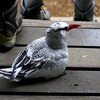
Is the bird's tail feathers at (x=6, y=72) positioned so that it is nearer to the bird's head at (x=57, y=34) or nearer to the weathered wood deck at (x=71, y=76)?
the weathered wood deck at (x=71, y=76)

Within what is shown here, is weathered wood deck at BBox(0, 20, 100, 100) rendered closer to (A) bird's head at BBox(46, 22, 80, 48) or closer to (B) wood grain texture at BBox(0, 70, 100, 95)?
(B) wood grain texture at BBox(0, 70, 100, 95)

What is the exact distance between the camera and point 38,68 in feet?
3.58

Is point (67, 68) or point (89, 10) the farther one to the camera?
point (89, 10)

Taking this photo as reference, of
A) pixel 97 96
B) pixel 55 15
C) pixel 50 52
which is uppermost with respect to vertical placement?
pixel 50 52

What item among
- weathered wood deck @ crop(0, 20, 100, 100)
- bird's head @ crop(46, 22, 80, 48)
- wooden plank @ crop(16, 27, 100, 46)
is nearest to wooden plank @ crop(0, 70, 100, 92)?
weathered wood deck @ crop(0, 20, 100, 100)

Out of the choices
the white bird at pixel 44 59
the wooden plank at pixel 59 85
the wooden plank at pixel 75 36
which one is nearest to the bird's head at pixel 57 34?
the white bird at pixel 44 59

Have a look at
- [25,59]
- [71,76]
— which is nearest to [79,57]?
[71,76]

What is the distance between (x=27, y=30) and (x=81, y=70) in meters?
0.38

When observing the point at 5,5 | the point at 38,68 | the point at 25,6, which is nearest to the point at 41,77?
the point at 38,68

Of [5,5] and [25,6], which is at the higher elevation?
→ [5,5]

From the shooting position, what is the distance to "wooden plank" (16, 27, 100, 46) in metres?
1.41

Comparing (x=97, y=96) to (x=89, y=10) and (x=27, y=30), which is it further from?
(x=89, y=10)

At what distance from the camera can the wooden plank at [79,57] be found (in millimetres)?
1245

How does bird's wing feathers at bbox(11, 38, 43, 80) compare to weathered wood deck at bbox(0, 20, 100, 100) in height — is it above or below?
above
